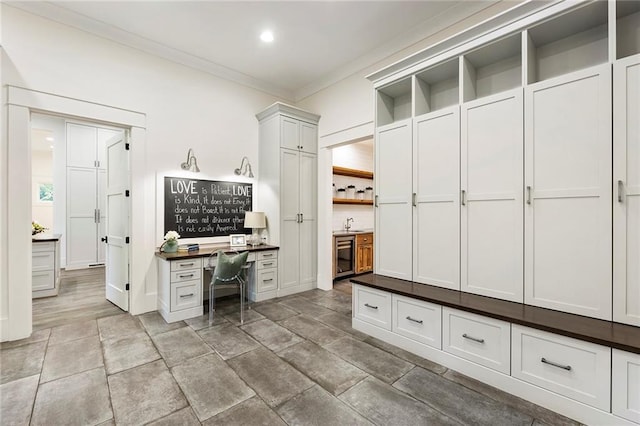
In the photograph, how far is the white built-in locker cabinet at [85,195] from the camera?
628 cm

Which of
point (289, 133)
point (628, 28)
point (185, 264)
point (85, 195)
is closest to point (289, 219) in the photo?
point (289, 133)

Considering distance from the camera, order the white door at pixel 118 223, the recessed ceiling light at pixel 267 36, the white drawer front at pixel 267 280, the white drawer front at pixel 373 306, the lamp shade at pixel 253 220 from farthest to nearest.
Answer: the lamp shade at pixel 253 220, the white drawer front at pixel 267 280, the white door at pixel 118 223, the recessed ceiling light at pixel 267 36, the white drawer front at pixel 373 306

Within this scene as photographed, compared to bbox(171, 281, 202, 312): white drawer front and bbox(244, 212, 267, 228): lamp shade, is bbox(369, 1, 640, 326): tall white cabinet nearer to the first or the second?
bbox(244, 212, 267, 228): lamp shade

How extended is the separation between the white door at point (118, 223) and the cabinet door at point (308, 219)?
7.96 ft

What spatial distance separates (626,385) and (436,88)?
2909 millimetres

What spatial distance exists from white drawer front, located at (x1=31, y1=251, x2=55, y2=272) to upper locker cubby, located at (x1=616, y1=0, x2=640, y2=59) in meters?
7.06

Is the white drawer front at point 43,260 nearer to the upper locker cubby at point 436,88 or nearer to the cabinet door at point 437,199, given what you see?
the cabinet door at point 437,199

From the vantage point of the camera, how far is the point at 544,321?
1.90 m

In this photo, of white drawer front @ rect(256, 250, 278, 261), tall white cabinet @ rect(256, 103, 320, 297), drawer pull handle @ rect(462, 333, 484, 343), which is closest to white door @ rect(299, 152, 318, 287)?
tall white cabinet @ rect(256, 103, 320, 297)

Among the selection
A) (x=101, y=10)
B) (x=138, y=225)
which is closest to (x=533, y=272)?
(x=138, y=225)

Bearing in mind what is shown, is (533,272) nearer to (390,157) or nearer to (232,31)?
(390,157)

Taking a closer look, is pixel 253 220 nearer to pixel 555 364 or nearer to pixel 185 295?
pixel 185 295

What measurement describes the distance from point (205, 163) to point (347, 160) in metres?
3.07

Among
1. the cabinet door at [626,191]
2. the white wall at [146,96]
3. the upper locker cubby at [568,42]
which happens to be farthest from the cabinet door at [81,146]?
the cabinet door at [626,191]
